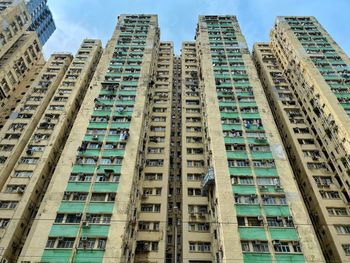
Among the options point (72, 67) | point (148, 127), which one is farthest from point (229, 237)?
point (72, 67)

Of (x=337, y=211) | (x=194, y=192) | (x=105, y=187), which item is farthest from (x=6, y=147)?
(x=337, y=211)

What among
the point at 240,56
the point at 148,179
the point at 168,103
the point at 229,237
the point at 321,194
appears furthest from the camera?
the point at 240,56

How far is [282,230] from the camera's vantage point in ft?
91.7

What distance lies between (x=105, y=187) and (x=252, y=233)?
14.0 meters

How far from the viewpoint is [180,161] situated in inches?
1677

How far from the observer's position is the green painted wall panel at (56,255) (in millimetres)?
25859

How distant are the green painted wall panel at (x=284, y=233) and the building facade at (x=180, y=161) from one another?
112 millimetres

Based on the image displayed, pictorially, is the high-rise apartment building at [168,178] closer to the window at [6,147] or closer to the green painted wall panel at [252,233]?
the green painted wall panel at [252,233]

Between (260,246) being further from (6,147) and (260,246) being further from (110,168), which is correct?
(6,147)

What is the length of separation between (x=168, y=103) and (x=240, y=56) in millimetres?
14178

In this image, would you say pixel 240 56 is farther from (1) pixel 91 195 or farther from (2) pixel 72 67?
(1) pixel 91 195

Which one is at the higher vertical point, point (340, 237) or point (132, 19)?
point (132, 19)

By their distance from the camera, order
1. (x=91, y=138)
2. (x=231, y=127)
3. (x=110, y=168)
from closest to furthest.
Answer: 1. (x=110, y=168)
2. (x=91, y=138)
3. (x=231, y=127)

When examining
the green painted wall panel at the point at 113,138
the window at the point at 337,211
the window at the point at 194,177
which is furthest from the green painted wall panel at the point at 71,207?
the window at the point at 337,211
